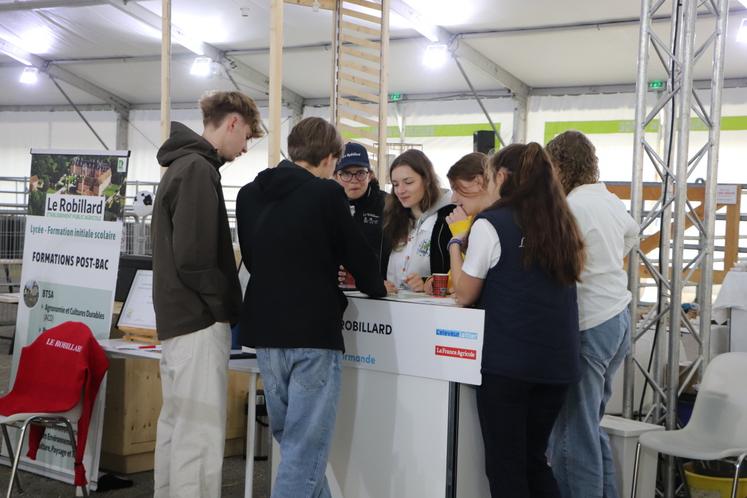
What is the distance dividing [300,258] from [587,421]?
42.2 inches

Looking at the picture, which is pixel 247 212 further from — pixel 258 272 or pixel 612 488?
pixel 612 488

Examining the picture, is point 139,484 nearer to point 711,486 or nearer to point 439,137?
point 711,486

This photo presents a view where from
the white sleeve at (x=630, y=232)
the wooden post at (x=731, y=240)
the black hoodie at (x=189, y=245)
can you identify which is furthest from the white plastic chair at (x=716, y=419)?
the wooden post at (x=731, y=240)

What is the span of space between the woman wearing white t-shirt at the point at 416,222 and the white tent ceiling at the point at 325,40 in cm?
630

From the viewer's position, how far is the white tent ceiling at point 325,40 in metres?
9.30

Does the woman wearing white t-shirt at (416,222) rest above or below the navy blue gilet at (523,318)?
above

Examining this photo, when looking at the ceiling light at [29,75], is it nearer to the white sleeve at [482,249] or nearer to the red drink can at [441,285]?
the red drink can at [441,285]

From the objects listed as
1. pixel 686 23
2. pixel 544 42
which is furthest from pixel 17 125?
pixel 686 23

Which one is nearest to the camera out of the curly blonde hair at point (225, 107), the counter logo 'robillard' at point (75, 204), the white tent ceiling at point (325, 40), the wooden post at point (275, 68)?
the curly blonde hair at point (225, 107)

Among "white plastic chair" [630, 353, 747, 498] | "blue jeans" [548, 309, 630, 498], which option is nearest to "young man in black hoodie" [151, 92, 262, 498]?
"blue jeans" [548, 309, 630, 498]

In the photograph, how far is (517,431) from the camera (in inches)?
87.9

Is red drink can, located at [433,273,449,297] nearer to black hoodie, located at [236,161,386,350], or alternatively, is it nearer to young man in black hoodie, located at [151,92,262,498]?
black hoodie, located at [236,161,386,350]

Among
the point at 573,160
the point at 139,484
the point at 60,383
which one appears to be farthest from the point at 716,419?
the point at 60,383

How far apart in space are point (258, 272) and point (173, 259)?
0.36 m
